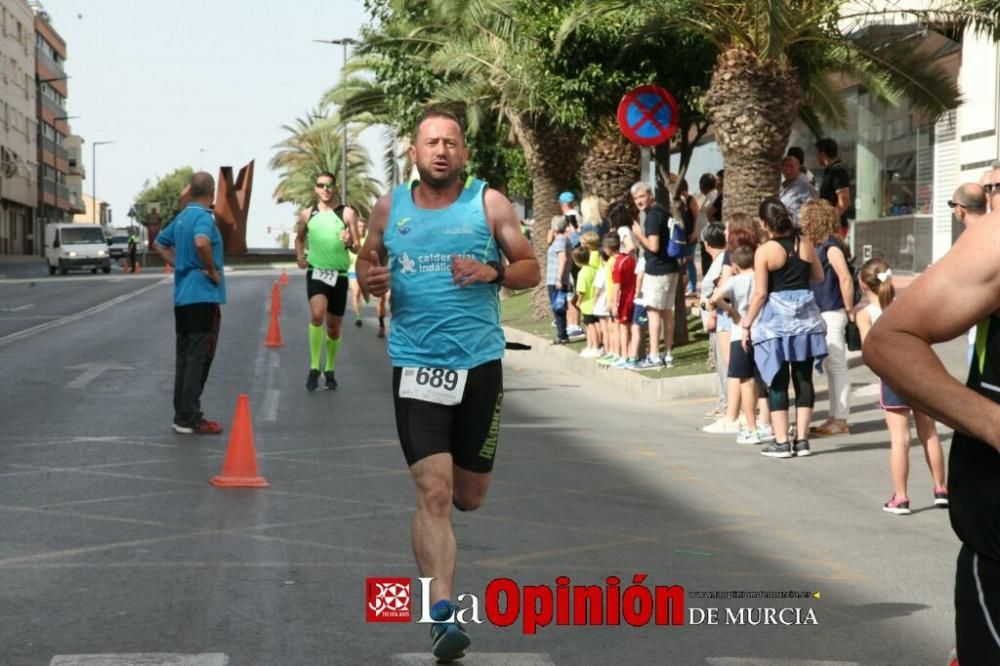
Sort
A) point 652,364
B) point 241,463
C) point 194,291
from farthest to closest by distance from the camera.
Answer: point 652,364 → point 194,291 → point 241,463

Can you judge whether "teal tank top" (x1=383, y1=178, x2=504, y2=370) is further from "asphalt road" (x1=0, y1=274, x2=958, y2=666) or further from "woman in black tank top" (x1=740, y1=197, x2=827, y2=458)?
"woman in black tank top" (x1=740, y1=197, x2=827, y2=458)

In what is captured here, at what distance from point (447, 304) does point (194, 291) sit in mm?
6498

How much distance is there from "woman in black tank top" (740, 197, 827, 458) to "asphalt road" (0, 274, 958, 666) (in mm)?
350

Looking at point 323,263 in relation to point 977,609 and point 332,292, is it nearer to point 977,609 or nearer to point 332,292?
point 332,292

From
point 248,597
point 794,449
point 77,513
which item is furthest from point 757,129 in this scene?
point 248,597

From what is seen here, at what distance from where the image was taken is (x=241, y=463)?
9.65 metres

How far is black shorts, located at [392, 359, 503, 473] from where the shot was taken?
5.73 meters

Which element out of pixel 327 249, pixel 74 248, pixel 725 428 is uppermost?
pixel 327 249

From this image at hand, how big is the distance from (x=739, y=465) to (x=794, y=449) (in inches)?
25.2

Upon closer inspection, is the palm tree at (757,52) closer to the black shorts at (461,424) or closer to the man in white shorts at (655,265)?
the man in white shorts at (655,265)

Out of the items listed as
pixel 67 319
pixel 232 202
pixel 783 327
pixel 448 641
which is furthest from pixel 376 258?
pixel 67 319


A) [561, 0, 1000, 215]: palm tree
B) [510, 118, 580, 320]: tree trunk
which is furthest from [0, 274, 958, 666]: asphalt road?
[510, 118, 580, 320]: tree trunk

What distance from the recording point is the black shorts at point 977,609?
296 cm

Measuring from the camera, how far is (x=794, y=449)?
11602mm
